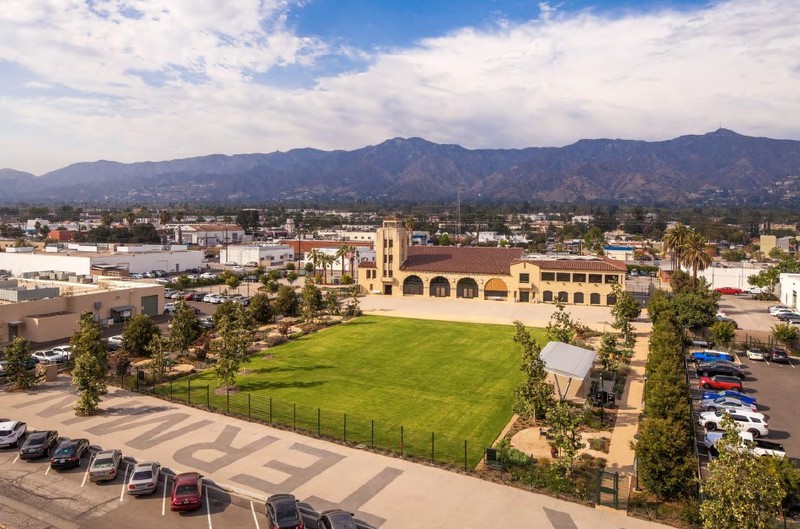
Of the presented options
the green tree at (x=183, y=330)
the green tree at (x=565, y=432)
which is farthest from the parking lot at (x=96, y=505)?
the green tree at (x=183, y=330)

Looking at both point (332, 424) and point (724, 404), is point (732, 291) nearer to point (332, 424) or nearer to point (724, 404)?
point (724, 404)

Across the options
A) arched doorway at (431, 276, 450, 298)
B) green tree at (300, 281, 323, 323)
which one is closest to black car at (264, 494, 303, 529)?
green tree at (300, 281, 323, 323)

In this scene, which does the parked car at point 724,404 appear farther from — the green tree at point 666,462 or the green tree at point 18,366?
the green tree at point 18,366

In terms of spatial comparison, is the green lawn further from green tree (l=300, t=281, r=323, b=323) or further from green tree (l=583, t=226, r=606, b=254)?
green tree (l=583, t=226, r=606, b=254)

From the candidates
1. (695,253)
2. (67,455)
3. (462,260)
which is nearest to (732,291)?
(695,253)

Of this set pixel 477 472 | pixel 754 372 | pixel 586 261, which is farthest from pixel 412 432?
pixel 586 261

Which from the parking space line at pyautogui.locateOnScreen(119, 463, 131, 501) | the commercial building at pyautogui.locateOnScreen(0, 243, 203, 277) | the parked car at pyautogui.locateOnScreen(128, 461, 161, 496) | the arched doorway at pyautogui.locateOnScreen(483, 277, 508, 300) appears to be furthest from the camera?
the commercial building at pyautogui.locateOnScreen(0, 243, 203, 277)
